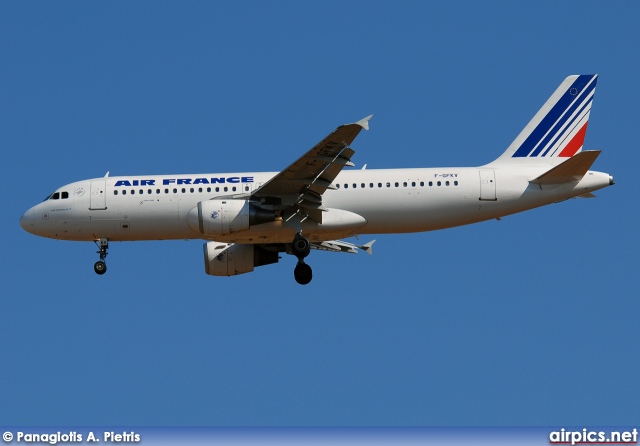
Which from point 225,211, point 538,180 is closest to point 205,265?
point 225,211

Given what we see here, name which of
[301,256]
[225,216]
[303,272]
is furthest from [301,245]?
[225,216]

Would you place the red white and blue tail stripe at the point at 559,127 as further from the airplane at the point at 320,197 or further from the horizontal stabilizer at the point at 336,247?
the horizontal stabilizer at the point at 336,247

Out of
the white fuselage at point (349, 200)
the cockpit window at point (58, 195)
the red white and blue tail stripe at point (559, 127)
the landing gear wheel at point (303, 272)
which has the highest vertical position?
the red white and blue tail stripe at point (559, 127)

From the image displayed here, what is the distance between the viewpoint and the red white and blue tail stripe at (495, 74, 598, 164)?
45.6m

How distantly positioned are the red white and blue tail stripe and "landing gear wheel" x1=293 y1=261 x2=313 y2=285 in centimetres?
772

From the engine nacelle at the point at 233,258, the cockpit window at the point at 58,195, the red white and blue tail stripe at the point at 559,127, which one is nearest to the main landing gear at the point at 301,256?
the engine nacelle at the point at 233,258

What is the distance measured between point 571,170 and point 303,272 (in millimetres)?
9744

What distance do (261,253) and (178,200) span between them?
4.12 meters

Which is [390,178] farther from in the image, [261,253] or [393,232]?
[261,253]

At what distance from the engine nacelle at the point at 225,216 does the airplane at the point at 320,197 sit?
3 centimetres

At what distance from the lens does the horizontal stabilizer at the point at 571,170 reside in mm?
42188

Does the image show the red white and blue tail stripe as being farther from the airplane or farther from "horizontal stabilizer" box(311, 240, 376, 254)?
"horizontal stabilizer" box(311, 240, 376, 254)

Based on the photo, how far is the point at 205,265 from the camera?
154 feet

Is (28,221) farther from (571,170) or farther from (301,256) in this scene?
(571,170)
